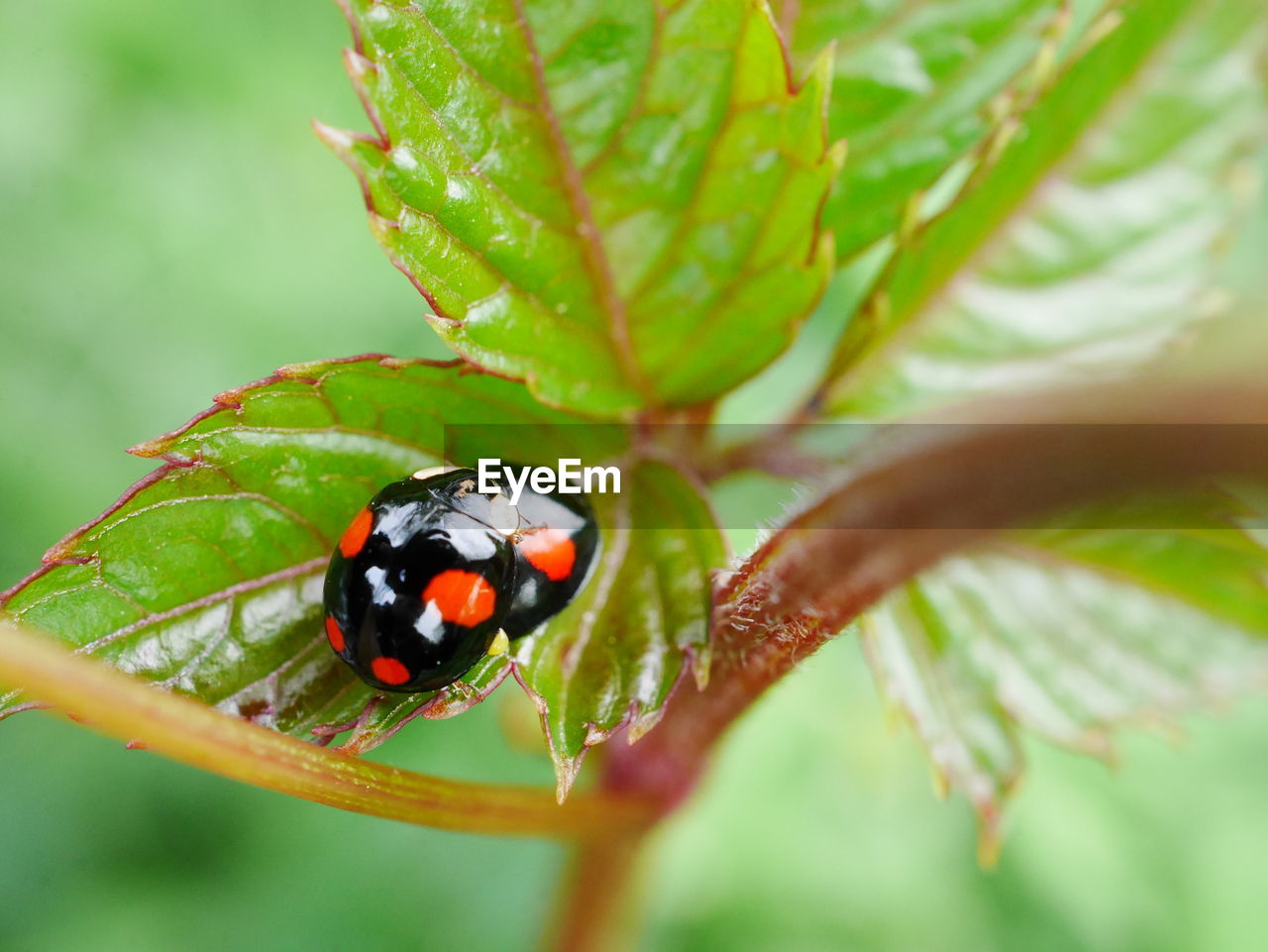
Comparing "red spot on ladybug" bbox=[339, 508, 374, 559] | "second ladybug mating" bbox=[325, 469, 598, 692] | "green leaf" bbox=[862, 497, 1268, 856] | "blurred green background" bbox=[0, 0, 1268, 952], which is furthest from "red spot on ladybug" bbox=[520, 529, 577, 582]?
"blurred green background" bbox=[0, 0, 1268, 952]

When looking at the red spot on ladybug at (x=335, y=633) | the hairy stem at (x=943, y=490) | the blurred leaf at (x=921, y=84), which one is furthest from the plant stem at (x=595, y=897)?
the blurred leaf at (x=921, y=84)

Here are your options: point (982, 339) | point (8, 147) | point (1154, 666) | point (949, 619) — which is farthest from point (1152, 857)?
point (8, 147)

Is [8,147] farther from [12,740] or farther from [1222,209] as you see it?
[1222,209]

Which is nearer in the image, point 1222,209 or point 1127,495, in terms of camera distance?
point 1127,495

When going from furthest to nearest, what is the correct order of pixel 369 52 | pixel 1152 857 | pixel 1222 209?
pixel 1152 857 < pixel 1222 209 < pixel 369 52

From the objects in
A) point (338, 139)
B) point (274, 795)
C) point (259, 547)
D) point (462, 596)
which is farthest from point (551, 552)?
point (274, 795)
